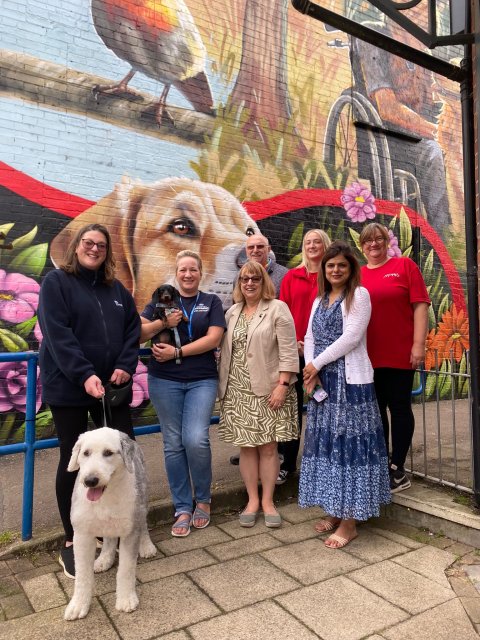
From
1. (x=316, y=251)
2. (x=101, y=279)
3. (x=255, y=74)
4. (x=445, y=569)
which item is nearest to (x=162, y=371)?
(x=101, y=279)

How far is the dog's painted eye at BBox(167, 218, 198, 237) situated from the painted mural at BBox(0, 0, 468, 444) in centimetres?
1

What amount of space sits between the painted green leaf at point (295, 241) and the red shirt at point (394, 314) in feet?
12.0

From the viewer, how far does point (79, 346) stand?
2920 millimetres

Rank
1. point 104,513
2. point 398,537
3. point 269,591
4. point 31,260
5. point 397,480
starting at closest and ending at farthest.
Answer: point 104,513 < point 269,591 < point 398,537 < point 397,480 < point 31,260

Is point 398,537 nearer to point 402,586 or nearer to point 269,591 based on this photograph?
point 402,586

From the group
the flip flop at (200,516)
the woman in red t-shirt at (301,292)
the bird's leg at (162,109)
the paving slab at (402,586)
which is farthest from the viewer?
the bird's leg at (162,109)

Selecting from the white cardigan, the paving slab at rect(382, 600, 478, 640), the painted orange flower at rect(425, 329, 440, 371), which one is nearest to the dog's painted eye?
the painted orange flower at rect(425, 329, 440, 371)

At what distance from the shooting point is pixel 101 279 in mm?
3150

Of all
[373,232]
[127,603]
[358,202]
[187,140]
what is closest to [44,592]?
[127,603]

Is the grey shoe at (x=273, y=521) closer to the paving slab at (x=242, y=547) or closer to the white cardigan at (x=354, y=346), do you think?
the paving slab at (x=242, y=547)

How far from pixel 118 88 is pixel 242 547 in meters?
5.30

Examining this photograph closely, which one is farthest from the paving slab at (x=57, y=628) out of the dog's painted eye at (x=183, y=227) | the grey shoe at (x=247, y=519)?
the dog's painted eye at (x=183, y=227)

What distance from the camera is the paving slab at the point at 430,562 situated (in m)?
2.89

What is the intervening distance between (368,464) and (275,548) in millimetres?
842
